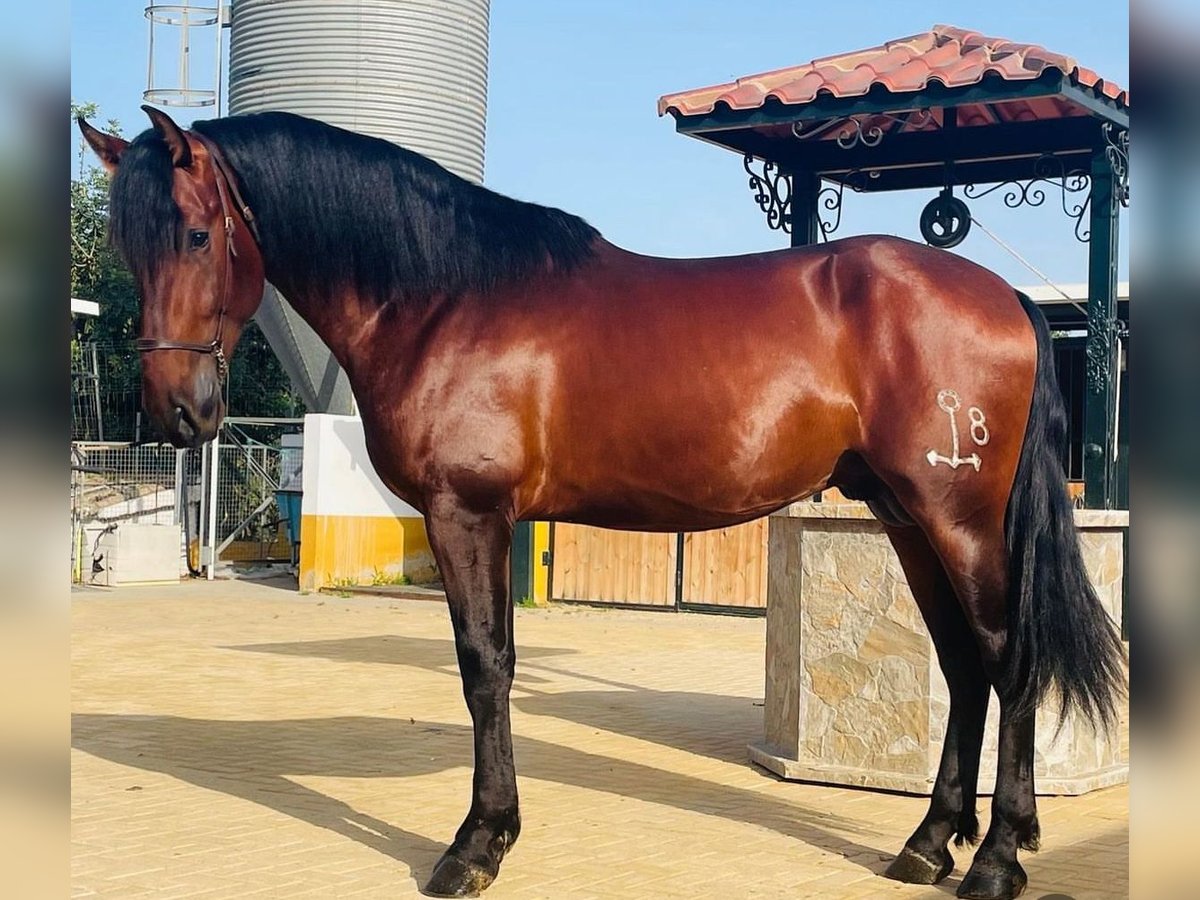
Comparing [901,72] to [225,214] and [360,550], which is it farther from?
[360,550]

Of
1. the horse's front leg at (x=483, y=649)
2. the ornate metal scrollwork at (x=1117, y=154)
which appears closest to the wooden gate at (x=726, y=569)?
the ornate metal scrollwork at (x=1117, y=154)

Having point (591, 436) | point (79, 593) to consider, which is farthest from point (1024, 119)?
point (79, 593)

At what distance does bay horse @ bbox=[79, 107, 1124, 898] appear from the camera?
3955mm

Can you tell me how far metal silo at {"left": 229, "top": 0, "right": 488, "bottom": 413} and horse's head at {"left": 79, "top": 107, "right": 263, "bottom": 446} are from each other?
13.6 meters

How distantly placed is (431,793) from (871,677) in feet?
6.88

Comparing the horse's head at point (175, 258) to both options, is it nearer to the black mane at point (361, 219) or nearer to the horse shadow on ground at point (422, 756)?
the black mane at point (361, 219)

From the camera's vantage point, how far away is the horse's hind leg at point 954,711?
4277 mm

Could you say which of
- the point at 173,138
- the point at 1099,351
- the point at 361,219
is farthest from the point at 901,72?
the point at 173,138

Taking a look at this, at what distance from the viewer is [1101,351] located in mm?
6602

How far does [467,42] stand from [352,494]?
7.11 meters

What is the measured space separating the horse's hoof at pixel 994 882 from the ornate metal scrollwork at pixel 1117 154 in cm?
385

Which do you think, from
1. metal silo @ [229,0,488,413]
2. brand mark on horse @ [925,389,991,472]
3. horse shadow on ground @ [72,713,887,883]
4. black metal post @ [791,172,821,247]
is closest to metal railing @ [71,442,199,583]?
metal silo @ [229,0,488,413]

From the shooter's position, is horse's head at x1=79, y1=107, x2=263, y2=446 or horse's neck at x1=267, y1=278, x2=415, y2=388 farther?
horse's neck at x1=267, y1=278, x2=415, y2=388

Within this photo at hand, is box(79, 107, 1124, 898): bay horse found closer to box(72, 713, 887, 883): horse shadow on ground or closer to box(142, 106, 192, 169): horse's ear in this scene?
box(142, 106, 192, 169): horse's ear
